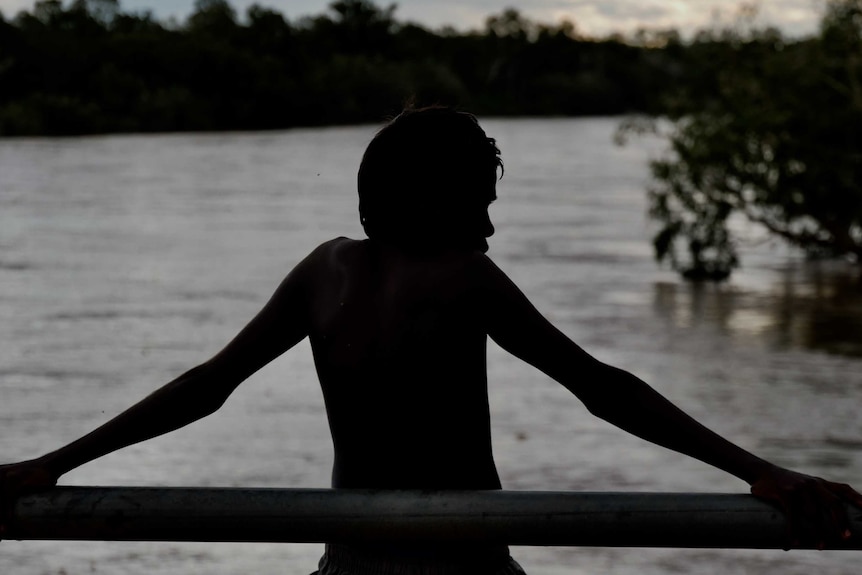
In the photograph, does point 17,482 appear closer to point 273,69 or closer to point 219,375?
point 219,375

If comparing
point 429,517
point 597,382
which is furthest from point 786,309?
point 429,517

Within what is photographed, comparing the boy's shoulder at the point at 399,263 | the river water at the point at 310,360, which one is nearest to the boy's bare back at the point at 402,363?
the boy's shoulder at the point at 399,263

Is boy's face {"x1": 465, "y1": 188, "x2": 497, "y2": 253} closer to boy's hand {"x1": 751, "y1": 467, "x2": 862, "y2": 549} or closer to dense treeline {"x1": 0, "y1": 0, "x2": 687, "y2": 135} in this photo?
boy's hand {"x1": 751, "y1": 467, "x2": 862, "y2": 549}

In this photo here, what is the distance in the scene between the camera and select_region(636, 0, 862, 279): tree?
60.3ft

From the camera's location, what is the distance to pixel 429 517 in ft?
6.27

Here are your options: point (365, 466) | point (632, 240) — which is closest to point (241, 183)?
point (632, 240)

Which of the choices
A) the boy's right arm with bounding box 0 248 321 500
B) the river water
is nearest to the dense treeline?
the river water

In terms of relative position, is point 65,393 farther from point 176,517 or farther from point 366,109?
point 366,109

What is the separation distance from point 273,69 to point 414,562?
10243 cm

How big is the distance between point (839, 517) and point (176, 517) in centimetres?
81

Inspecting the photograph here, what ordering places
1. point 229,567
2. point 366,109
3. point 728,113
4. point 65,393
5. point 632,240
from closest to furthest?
point 229,567 < point 65,393 < point 728,113 < point 632,240 < point 366,109

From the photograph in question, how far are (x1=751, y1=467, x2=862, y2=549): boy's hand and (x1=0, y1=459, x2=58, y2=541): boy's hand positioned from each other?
901 mm

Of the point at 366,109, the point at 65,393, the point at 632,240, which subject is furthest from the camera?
the point at 366,109

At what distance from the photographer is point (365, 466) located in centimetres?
217
